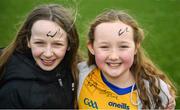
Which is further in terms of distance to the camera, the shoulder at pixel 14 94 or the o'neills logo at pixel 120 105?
the o'neills logo at pixel 120 105

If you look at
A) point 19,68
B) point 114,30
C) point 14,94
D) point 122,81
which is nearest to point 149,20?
point 122,81

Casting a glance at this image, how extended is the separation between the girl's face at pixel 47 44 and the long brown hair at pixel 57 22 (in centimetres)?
6

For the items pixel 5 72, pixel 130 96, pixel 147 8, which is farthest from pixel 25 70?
pixel 147 8

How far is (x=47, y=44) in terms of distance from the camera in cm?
327

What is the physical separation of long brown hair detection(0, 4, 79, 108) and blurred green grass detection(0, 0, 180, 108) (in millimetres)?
1806

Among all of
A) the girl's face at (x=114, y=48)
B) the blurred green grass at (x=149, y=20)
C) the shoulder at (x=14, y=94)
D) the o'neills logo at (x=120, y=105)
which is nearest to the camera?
the shoulder at (x=14, y=94)

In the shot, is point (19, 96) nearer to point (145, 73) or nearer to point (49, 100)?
point (49, 100)

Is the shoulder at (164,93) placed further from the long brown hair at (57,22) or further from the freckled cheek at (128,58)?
the long brown hair at (57,22)

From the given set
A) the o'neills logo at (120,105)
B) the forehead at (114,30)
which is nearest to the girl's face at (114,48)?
the forehead at (114,30)

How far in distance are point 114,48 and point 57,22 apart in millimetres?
479

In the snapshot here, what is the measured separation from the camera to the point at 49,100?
324 centimetres

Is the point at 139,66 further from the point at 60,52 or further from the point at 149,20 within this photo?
the point at 149,20

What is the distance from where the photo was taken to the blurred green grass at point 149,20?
20.3ft

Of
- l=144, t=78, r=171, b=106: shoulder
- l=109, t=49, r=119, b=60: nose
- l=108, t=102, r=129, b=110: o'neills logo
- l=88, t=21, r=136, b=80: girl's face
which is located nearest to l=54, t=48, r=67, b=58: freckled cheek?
l=88, t=21, r=136, b=80: girl's face
